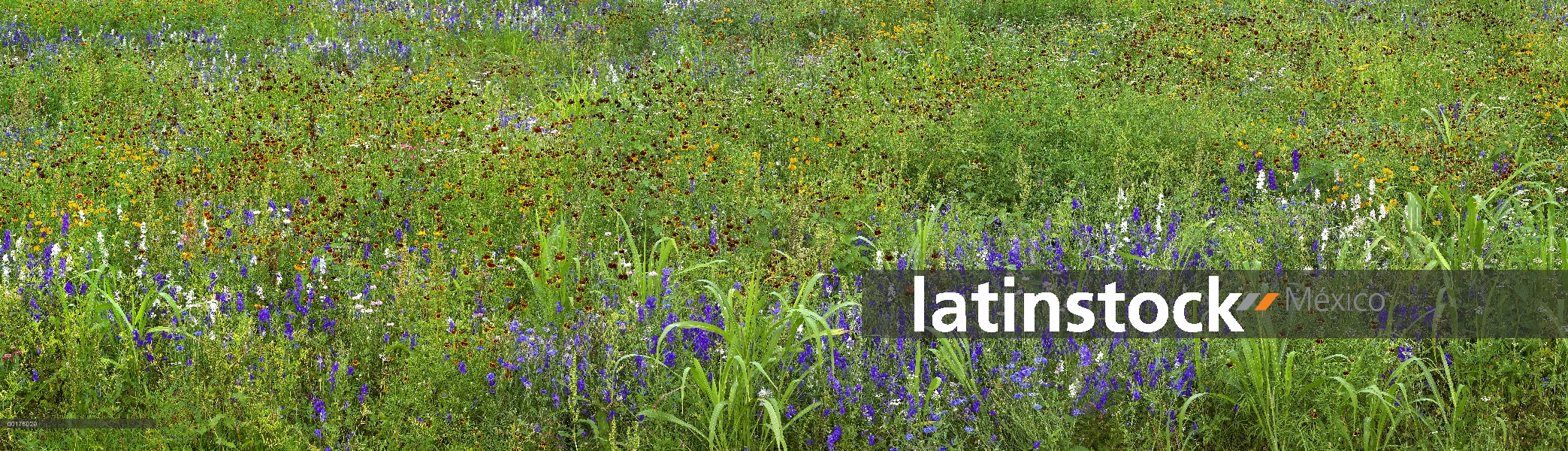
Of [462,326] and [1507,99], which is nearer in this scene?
[462,326]

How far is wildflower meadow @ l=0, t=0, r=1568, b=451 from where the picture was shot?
11.2 feet

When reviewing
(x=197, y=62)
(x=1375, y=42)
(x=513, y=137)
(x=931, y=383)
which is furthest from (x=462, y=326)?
(x=1375, y=42)

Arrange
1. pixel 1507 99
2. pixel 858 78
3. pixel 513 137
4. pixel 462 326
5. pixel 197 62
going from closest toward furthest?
pixel 462 326, pixel 513 137, pixel 1507 99, pixel 858 78, pixel 197 62

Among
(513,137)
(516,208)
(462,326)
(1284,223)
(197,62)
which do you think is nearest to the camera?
(462,326)

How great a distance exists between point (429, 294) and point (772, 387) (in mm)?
1248

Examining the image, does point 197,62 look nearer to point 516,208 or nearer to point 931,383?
point 516,208

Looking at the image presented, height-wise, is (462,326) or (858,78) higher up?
(858,78)

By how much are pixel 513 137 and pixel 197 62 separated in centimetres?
425

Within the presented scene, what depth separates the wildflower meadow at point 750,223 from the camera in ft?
11.2

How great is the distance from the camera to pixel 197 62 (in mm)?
8789

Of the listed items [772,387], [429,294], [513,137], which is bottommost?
[772,387]

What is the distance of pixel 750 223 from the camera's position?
4988 millimetres

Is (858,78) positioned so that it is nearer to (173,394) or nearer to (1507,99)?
(1507,99)

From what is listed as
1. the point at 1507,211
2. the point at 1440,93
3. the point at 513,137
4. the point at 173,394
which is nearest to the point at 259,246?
the point at 173,394
